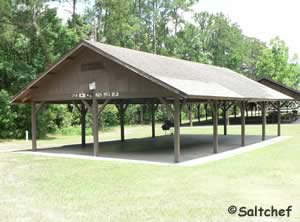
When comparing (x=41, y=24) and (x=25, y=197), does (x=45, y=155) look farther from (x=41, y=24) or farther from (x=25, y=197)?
(x=41, y=24)

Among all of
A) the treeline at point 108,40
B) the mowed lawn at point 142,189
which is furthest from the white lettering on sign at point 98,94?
the treeline at point 108,40

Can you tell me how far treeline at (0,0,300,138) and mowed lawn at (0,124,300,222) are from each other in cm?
1180

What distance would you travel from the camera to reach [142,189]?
8.22m

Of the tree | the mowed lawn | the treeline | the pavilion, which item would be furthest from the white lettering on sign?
the tree

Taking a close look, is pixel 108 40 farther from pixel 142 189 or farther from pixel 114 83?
pixel 142 189

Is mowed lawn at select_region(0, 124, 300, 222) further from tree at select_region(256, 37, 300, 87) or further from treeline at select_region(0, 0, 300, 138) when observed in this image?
tree at select_region(256, 37, 300, 87)

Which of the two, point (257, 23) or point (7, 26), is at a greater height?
point (257, 23)

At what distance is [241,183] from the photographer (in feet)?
28.6

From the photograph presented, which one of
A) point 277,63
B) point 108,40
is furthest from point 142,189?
point 277,63

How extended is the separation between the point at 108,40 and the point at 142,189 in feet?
93.3

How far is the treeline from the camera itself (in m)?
23.2

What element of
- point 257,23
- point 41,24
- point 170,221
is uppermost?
point 257,23

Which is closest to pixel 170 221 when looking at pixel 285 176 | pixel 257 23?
pixel 285 176

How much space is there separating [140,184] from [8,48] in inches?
719
